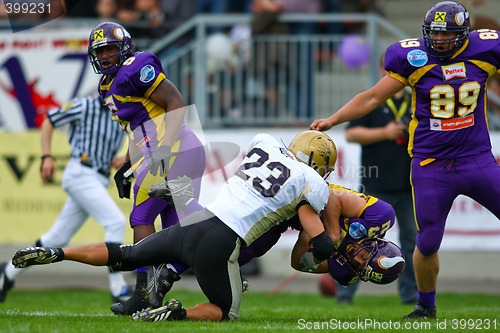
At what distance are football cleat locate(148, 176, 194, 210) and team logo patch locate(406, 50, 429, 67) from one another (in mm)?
1771

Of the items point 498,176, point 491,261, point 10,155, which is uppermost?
point 498,176

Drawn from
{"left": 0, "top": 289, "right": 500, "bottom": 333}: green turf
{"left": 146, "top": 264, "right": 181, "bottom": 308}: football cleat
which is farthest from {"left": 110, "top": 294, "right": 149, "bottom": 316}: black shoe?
{"left": 146, "top": 264, "right": 181, "bottom": 308}: football cleat

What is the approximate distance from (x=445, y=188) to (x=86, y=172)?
3631 mm

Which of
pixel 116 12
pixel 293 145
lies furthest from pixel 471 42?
pixel 116 12

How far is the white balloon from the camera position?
9953 millimetres

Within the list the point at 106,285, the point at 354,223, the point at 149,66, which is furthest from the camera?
Result: the point at 106,285

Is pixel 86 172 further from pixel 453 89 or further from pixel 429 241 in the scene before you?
pixel 453 89

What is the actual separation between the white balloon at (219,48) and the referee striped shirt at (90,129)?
9.83 ft

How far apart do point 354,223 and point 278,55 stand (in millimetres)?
5569

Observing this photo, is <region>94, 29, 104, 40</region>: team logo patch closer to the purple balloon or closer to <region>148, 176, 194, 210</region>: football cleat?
<region>148, 176, 194, 210</region>: football cleat

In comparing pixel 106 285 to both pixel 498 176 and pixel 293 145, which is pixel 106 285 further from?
pixel 498 176

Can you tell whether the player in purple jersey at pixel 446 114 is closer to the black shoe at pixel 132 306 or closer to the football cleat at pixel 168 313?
the football cleat at pixel 168 313

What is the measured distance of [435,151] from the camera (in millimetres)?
5234

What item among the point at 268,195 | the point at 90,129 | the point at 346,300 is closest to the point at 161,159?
the point at 268,195
